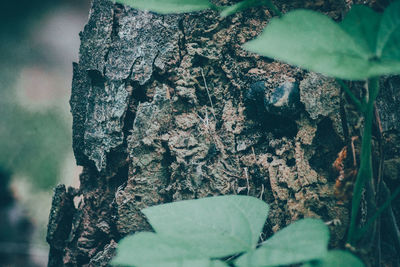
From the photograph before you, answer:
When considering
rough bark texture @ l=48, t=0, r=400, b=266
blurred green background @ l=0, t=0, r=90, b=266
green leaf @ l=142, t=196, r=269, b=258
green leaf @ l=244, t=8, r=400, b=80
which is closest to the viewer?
green leaf @ l=244, t=8, r=400, b=80

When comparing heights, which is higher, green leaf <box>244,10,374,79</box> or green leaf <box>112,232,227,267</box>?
green leaf <box>244,10,374,79</box>

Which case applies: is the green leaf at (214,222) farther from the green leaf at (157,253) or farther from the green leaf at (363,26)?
the green leaf at (363,26)

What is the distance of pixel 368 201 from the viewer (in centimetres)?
59

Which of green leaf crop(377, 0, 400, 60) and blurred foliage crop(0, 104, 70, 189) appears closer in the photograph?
green leaf crop(377, 0, 400, 60)

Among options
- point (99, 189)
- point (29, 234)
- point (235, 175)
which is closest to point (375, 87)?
point (235, 175)

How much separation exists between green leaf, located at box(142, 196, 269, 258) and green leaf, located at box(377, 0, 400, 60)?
1.13 ft

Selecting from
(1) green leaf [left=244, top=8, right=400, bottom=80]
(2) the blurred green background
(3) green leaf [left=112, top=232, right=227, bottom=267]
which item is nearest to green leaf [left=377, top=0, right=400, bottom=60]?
(1) green leaf [left=244, top=8, right=400, bottom=80]

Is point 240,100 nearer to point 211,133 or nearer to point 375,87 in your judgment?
point 211,133

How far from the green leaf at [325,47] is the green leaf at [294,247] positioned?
23cm

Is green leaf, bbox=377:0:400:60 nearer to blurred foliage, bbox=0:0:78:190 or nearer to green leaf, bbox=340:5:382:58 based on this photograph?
green leaf, bbox=340:5:382:58

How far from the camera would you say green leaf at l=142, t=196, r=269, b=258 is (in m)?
0.43

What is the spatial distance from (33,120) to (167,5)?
147 cm

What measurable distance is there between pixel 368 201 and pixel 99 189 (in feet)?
2.40

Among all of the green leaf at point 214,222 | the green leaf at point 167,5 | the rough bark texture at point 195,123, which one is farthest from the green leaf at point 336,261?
the green leaf at point 167,5
